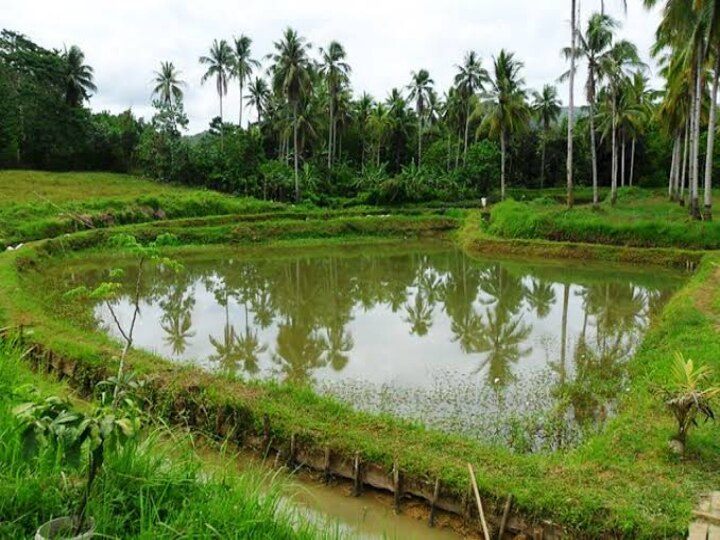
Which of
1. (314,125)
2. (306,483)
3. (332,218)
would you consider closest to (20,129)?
(314,125)

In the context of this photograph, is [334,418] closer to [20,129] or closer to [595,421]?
[595,421]

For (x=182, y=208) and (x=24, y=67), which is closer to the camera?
(x=182, y=208)

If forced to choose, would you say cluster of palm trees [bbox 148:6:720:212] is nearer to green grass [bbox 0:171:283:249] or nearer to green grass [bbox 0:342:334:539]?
green grass [bbox 0:171:283:249]

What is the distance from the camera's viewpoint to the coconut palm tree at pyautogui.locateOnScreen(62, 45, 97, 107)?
4081 centimetres

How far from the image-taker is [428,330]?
518 inches

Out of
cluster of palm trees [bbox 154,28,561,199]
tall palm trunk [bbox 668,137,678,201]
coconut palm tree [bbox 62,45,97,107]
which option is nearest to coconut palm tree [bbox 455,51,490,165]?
cluster of palm trees [bbox 154,28,561,199]

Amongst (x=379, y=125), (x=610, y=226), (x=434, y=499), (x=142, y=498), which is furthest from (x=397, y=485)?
(x=379, y=125)

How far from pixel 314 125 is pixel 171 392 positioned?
31.2 meters

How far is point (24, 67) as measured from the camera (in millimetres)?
36344

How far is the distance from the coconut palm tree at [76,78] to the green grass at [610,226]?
31.7 meters

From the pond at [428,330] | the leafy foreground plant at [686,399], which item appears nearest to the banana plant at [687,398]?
the leafy foreground plant at [686,399]

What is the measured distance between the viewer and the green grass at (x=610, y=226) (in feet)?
67.5

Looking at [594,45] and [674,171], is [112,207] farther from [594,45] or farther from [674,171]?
[674,171]

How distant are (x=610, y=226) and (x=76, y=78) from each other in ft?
122
